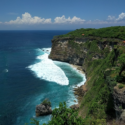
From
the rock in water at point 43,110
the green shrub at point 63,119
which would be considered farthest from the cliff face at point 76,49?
the green shrub at point 63,119

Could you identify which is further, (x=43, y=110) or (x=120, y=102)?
(x=43, y=110)

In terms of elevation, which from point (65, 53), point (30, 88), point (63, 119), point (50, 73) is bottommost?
point (30, 88)

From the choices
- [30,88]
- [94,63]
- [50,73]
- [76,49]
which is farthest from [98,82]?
[76,49]

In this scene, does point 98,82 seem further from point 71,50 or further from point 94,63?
point 71,50

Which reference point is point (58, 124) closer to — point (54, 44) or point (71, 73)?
point (71, 73)

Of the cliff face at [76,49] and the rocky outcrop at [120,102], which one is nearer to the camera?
the rocky outcrop at [120,102]

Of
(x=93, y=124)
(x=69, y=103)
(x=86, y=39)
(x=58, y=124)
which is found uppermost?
(x=86, y=39)

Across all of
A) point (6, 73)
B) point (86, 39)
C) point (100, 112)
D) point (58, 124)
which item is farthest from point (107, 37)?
point (58, 124)

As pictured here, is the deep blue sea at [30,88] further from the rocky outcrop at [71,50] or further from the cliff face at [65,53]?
the rocky outcrop at [71,50]
